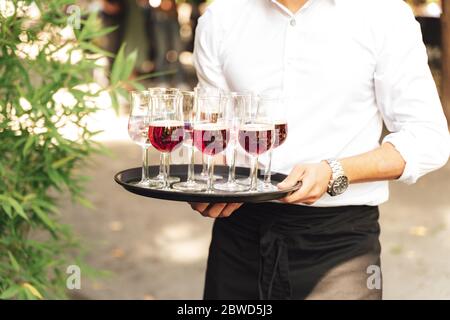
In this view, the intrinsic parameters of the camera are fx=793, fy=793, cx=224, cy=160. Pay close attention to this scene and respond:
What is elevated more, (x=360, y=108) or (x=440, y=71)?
(x=440, y=71)

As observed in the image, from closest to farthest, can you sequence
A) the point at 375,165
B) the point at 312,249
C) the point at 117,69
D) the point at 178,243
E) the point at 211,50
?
the point at 375,165 → the point at 312,249 → the point at 211,50 → the point at 117,69 → the point at 178,243

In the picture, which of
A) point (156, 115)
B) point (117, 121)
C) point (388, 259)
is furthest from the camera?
point (117, 121)

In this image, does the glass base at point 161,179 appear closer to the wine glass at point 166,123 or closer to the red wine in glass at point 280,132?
the wine glass at point 166,123

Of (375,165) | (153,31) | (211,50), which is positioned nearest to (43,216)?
(211,50)

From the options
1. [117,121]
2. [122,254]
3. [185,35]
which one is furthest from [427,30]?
[122,254]

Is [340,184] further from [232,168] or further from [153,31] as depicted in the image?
[153,31]

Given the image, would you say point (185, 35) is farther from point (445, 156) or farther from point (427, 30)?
point (445, 156)

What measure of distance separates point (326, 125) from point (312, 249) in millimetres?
410

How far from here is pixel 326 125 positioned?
247 cm

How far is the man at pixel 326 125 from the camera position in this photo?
7.65 ft

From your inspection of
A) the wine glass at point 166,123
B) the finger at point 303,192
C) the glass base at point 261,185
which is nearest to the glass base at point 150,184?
the wine glass at point 166,123

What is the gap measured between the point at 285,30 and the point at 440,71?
24.8ft

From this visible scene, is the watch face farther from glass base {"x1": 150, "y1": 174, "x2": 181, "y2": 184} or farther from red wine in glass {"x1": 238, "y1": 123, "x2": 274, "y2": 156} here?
glass base {"x1": 150, "y1": 174, "x2": 181, "y2": 184}

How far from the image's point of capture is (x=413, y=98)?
2.32 meters
